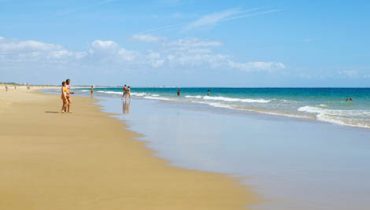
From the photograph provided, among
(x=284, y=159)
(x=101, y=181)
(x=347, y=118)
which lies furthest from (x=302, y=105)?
(x=101, y=181)

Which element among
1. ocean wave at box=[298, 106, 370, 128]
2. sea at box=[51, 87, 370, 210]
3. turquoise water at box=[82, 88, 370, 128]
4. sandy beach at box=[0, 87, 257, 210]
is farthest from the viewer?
turquoise water at box=[82, 88, 370, 128]

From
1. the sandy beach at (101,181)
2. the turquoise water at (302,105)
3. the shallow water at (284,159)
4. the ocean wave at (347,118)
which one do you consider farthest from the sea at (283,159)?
the turquoise water at (302,105)

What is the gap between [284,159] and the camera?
10.9 m

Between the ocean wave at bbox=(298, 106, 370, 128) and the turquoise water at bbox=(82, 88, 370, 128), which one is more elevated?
the ocean wave at bbox=(298, 106, 370, 128)

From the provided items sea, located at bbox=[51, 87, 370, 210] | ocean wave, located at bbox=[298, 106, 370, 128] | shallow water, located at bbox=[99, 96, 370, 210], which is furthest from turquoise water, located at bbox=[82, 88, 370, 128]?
shallow water, located at bbox=[99, 96, 370, 210]

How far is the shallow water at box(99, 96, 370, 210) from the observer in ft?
23.9

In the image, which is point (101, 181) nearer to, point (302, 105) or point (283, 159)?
point (283, 159)

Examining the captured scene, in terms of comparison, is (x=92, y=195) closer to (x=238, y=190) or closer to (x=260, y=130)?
(x=238, y=190)

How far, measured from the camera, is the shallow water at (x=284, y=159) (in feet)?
23.9

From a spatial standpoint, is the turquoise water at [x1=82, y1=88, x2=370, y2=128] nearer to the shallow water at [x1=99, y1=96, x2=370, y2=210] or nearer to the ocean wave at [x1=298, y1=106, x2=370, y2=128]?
the ocean wave at [x1=298, y1=106, x2=370, y2=128]

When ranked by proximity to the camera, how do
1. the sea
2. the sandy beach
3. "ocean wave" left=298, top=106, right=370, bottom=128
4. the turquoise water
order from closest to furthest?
the sandy beach, the sea, "ocean wave" left=298, top=106, right=370, bottom=128, the turquoise water

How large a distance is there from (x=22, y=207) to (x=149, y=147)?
652 centimetres

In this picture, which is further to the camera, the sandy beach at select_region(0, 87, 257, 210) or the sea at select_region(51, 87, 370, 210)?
the sea at select_region(51, 87, 370, 210)

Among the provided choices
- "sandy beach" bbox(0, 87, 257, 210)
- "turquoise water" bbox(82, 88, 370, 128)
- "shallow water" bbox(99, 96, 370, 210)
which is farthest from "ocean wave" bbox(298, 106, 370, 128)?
"sandy beach" bbox(0, 87, 257, 210)
